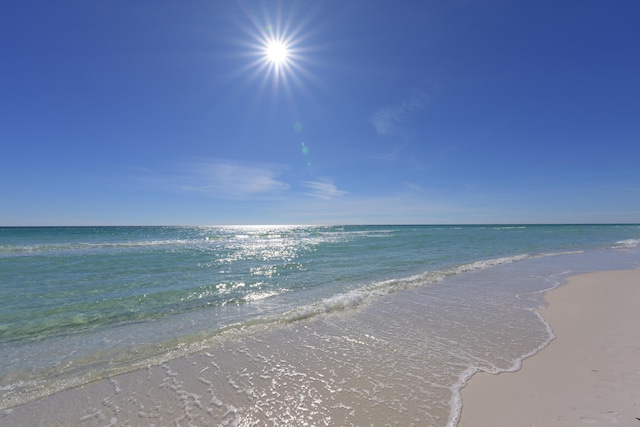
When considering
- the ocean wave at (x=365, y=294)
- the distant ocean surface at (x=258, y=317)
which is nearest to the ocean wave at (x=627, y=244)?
the distant ocean surface at (x=258, y=317)

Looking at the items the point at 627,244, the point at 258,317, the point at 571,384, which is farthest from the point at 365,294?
the point at 627,244

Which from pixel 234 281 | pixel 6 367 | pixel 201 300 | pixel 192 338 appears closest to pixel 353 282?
pixel 234 281

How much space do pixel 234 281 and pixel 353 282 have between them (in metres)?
5.41

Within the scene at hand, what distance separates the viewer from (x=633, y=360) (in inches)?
206

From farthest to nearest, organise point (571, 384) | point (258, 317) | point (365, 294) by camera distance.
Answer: point (365, 294), point (258, 317), point (571, 384)

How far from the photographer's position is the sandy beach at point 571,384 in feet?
12.3

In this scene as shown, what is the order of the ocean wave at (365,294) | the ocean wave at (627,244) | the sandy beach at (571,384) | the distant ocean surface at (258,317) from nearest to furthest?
1. the sandy beach at (571,384)
2. the distant ocean surface at (258,317)
3. the ocean wave at (365,294)
4. the ocean wave at (627,244)

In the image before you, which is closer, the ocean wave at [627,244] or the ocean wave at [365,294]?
the ocean wave at [365,294]

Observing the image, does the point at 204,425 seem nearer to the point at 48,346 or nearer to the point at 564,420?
the point at 564,420

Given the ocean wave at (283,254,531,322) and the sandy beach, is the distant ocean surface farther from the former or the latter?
the sandy beach

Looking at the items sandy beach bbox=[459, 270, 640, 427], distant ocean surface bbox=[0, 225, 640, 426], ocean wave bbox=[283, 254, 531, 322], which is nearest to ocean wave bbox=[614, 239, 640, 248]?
distant ocean surface bbox=[0, 225, 640, 426]

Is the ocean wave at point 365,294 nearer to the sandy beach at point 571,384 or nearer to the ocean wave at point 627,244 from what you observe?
the sandy beach at point 571,384

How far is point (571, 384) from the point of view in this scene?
177 inches

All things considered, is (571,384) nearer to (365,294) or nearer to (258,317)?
(365,294)
